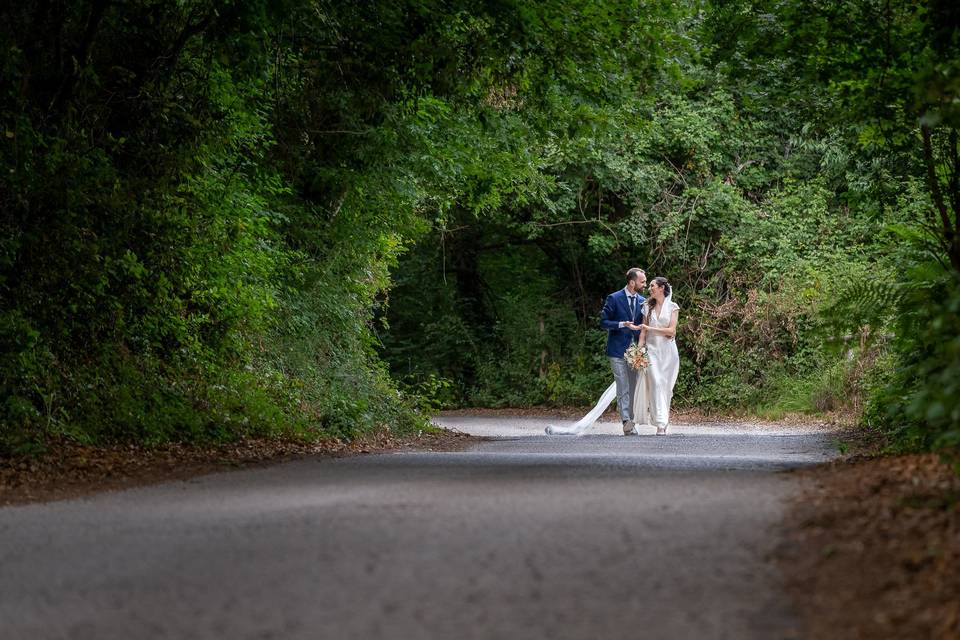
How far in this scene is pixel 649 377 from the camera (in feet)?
70.7

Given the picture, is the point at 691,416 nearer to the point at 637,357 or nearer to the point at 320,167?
the point at 637,357

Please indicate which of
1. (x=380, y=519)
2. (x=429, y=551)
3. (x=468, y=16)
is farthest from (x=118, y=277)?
(x=429, y=551)

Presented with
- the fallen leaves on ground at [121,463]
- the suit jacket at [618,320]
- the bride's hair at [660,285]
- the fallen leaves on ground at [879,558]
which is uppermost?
the bride's hair at [660,285]

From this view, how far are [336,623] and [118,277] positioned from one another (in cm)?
1049

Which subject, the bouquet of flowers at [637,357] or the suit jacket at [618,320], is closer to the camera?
the bouquet of flowers at [637,357]

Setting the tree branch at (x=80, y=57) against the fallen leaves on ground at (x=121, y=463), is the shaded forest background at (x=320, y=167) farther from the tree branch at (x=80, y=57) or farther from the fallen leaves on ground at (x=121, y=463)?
the fallen leaves on ground at (x=121, y=463)

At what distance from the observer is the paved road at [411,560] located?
549cm

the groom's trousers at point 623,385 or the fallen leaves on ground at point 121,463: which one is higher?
the groom's trousers at point 623,385

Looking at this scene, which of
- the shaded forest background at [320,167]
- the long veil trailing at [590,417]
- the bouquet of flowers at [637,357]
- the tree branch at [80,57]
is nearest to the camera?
the shaded forest background at [320,167]

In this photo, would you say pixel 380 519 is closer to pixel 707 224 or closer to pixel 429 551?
pixel 429 551

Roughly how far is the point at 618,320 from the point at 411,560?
15603mm

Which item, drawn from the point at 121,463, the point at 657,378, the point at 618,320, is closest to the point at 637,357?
the point at 657,378

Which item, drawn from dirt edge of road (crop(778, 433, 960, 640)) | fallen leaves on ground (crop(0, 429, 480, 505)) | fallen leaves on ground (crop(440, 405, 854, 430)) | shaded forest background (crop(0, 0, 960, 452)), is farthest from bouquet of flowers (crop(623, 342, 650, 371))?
dirt edge of road (crop(778, 433, 960, 640))

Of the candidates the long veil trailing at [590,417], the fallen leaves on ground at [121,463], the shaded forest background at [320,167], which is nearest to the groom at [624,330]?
the long veil trailing at [590,417]
